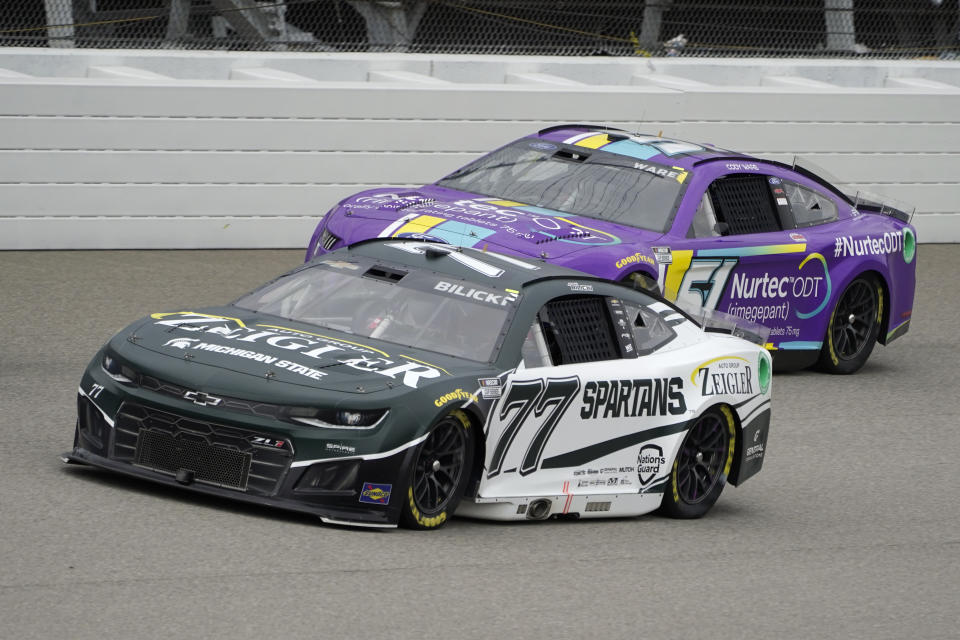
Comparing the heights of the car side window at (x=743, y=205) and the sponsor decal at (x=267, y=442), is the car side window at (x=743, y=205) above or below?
below

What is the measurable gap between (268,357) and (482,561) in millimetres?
1268

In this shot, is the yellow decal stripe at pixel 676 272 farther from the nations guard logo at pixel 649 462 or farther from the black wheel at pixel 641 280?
the nations guard logo at pixel 649 462

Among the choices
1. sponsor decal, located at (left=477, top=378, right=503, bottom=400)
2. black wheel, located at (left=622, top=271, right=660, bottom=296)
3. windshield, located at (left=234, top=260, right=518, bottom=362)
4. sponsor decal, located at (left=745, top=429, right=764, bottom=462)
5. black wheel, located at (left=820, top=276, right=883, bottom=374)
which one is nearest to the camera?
sponsor decal, located at (left=477, top=378, right=503, bottom=400)

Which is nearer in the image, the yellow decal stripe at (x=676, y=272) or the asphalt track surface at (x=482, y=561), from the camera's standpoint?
the asphalt track surface at (x=482, y=561)

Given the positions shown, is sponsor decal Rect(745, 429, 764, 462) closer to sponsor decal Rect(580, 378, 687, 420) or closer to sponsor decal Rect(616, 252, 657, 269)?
sponsor decal Rect(580, 378, 687, 420)

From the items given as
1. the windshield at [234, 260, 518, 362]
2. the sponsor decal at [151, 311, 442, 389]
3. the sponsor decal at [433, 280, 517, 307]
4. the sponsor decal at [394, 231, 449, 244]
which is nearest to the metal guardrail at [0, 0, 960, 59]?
the sponsor decal at [394, 231, 449, 244]

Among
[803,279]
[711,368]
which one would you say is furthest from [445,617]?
[803,279]

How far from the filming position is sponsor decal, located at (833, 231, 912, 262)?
12.4 m

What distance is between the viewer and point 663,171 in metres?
11.8

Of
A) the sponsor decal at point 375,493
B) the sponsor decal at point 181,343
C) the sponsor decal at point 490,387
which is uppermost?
the sponsor decal at point 181,343

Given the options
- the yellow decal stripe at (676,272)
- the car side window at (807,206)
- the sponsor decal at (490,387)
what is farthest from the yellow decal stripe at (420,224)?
the sponsor decal at (490,387)

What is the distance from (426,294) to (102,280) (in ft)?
20.8

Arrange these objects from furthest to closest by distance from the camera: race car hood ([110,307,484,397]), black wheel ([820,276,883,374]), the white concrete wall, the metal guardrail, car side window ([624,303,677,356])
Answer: the metal guardrail → the white concrete wall → black wheel ([820,276,883,374]) → car side window ([624,303,677,356]) → race car hood ([110,307,484,397])

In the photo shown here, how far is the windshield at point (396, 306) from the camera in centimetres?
741
